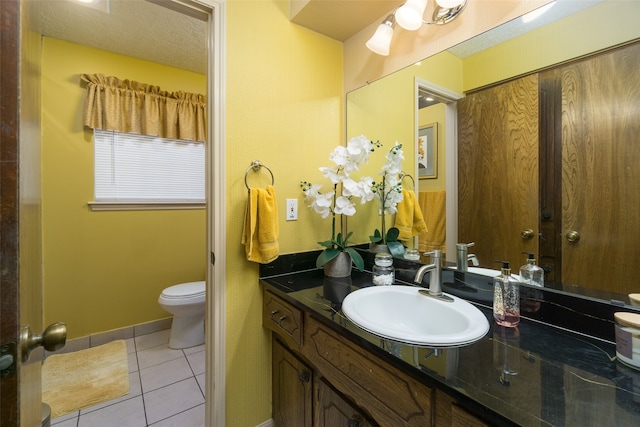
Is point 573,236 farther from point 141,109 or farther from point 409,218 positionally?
point 141,109

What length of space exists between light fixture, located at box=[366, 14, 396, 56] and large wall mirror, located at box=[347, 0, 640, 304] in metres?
0.14

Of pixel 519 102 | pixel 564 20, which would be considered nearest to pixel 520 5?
pixel 564 20

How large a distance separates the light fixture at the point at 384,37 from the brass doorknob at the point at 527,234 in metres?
0.96

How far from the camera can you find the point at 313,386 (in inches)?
42.7

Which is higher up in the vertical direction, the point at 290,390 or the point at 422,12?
the point at 422,12

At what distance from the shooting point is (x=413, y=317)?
1.04 m

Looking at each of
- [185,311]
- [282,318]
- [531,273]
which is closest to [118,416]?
[185,311]

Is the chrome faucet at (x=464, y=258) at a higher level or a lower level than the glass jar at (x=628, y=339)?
higher

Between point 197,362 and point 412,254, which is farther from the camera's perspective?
point 197,362

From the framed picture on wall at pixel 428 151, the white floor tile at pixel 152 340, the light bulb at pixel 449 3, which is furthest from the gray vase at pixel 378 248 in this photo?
the white floor tile at pixel 152 340

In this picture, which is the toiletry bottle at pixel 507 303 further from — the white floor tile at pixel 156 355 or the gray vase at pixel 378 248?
the white floor tile at pixel 156 355

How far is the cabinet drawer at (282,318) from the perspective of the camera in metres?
1.08

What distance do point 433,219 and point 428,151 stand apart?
12.2 inches

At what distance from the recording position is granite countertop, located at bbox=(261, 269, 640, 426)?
0.49m
